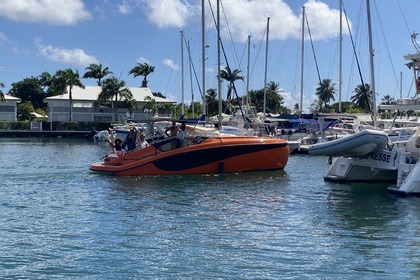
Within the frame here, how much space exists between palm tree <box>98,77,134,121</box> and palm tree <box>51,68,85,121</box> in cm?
478

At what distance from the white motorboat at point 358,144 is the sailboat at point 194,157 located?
17.5ft

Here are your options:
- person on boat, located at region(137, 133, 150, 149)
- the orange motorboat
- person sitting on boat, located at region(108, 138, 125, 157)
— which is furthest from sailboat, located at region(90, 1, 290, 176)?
person on boat, located at region(137, 133, 150, 149)

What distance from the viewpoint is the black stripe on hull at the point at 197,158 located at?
24.7 m

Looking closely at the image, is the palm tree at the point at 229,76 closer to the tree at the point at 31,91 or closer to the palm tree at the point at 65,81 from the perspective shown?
the palm tree at the point at 65,81

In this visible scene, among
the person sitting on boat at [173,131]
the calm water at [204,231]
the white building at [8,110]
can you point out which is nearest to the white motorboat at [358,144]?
the calm water at [204,231]

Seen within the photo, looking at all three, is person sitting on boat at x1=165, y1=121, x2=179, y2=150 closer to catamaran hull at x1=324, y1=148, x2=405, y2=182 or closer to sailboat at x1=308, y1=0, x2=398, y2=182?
sailboat at x1=308, y1=0, x2=398, y2=182

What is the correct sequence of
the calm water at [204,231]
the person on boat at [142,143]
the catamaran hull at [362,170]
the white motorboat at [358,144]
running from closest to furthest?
the calm water at [204,231]
the white motorboat at [358,144]
the catamaran hull at [362,170]
the person on boat at [142,143]

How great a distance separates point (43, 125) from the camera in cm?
8312

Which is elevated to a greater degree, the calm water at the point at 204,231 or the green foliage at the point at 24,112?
the green foliage at the point at 24,112

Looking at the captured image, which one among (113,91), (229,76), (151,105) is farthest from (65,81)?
(229,76)

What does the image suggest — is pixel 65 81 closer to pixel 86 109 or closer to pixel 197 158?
pixel 86 109

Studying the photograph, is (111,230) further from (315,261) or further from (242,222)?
(315,261)

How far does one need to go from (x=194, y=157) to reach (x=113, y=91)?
58391 millimetres

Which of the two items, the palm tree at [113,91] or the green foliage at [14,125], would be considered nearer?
the palm tree at [113,91]
